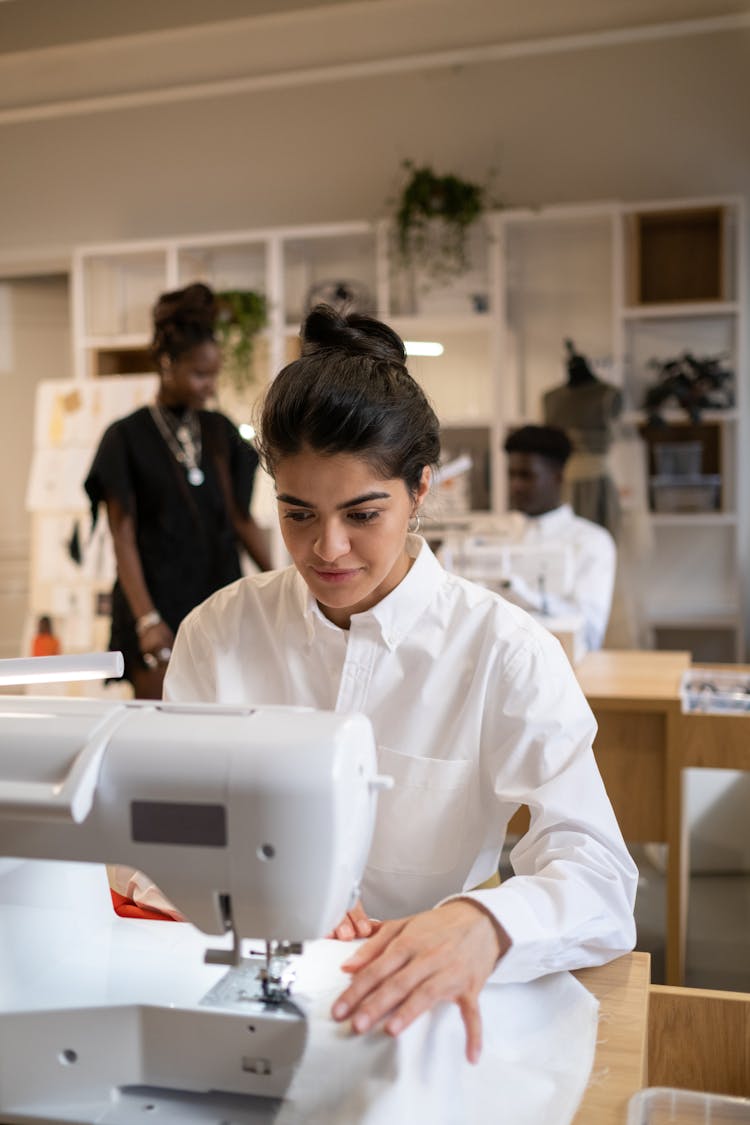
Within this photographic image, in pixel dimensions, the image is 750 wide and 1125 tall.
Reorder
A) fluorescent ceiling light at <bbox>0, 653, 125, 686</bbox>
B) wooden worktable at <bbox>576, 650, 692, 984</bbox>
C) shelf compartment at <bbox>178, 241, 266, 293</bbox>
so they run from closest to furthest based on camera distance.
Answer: fluorescent ceiling light at <bbox>0, 653, 125, 686</bbox> → wooden worktable at <bbox>576, 650, 692, 984</bbox> → shelf compartment at <bbox>178, 241, 266, 293</bbox>

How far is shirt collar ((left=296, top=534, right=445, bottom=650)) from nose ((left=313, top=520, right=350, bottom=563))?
100 millimetres

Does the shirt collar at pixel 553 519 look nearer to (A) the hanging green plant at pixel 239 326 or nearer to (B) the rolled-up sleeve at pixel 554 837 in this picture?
(A) the hanging green plant at pixel 239 326

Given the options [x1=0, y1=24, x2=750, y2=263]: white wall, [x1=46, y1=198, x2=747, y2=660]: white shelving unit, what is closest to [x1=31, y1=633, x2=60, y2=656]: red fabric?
[x1=46, y1=198, x2=747, y2=660]: white shelving unit

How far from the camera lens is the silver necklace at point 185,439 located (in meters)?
2.79

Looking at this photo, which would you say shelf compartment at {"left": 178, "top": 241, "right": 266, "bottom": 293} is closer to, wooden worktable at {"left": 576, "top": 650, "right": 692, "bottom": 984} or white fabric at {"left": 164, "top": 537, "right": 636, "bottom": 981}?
wooden worktable at {"left": 576, "top": 650, "right": 692, "bottom": 984}

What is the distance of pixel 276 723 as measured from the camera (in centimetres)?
76

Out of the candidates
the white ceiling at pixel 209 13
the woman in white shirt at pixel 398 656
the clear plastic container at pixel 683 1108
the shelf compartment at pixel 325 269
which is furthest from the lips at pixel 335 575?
the shelf compartment at pixel 325 269

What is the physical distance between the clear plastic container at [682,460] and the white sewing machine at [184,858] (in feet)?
11.9

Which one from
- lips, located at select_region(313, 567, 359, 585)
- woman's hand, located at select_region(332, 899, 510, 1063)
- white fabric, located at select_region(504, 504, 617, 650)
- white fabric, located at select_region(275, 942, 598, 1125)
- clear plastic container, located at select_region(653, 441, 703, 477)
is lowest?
white fabric, located at select_region(275, 942, 598, 1125)

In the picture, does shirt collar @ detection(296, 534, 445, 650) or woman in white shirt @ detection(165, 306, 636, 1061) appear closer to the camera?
woman in white shirt @ detection(165, 306, 636, 1061)

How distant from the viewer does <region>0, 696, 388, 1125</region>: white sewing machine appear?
74 cm

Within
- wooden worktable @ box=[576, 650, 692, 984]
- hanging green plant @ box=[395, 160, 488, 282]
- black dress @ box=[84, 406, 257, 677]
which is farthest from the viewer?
hanging green plant @ box=[395, 160, 488, 282]

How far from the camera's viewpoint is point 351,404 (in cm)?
115

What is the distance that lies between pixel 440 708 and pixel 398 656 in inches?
2.9
